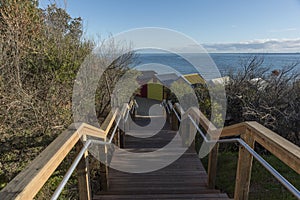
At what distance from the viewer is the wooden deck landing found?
2236 mm

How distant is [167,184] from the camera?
8.93ft

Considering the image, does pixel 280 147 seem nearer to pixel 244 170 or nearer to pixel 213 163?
pixel 244 170

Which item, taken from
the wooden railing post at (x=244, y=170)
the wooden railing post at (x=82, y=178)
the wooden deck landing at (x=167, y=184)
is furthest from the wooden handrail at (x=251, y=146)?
the wooden railing post at (x=82, y=178)

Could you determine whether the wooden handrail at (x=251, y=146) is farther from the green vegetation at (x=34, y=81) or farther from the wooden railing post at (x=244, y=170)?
the green vegetation at (x=34, y=81)

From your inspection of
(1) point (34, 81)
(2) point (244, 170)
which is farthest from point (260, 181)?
(1) point (34, 81)

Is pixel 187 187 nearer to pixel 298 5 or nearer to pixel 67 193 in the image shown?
pixel 67 193

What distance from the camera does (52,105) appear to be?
4.65 metres

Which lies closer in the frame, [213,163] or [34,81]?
[213,163]

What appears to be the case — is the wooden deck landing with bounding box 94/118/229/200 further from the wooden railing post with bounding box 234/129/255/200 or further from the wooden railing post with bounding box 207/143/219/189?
the wooden railing post with bounding box 234/129/255/200

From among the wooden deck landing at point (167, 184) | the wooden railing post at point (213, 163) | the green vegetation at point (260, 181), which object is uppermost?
the wooden railing post at point (213, 163)

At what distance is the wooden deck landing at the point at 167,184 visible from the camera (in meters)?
2.24

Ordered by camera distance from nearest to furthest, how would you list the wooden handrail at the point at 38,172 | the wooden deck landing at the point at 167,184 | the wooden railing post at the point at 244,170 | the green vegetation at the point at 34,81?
the wooden handrail at the point at 38,172 < the wooden railing post at the point at 244,170 < the wooden deck landing at the point at 167,184 < the green vegetation at the point at 34,81

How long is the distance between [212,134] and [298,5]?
3.02m

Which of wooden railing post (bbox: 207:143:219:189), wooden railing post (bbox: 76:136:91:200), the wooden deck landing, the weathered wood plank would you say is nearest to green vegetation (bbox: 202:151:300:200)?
the wooden deck landing
